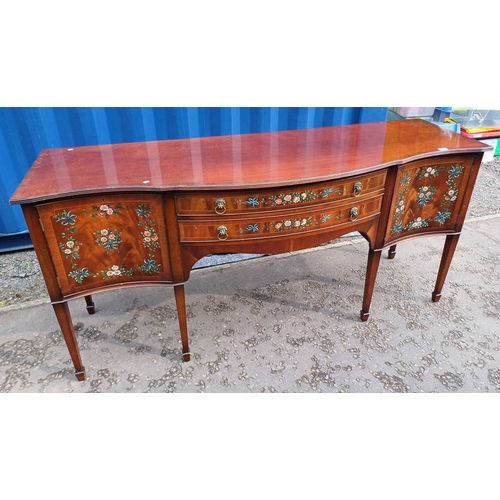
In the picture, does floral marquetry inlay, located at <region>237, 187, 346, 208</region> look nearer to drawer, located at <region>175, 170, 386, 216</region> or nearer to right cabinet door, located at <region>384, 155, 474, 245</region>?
drawer, located at <region>175, 170, 386, 216</region>

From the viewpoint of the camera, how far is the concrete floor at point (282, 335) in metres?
1.95

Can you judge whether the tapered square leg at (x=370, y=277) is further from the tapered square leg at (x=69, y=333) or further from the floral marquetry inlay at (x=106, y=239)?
the tapered square leg at (x=69, y=333)

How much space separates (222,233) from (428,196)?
1101 mm

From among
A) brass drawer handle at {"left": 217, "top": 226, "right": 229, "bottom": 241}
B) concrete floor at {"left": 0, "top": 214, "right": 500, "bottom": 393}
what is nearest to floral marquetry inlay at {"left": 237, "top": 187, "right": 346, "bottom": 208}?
brass drawer handle at {"left": 217, "top": 226, "right": 229, "bottom": 241}

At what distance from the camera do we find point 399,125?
2.31 meters

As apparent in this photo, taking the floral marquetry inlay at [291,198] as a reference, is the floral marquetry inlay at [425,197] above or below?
below

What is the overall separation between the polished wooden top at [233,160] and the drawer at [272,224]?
0.52 feet

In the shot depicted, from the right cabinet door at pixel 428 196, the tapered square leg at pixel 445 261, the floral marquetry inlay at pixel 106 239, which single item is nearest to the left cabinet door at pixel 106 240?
the floral marquetry inlay at pixel 106 239

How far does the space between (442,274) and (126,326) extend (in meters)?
1.83

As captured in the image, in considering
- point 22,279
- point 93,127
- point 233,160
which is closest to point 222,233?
point 233,160

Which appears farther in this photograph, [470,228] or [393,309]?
[470,228]

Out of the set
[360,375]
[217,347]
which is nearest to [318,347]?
[360,375]

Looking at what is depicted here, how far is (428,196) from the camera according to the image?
205cm

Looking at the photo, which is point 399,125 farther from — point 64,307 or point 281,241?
point 64,307
